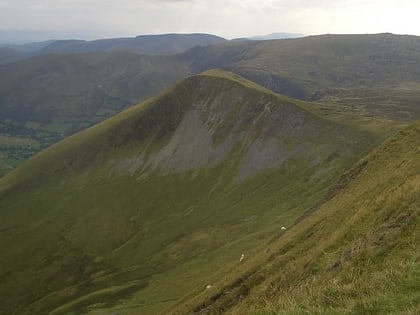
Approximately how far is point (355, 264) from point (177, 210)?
5475 inches

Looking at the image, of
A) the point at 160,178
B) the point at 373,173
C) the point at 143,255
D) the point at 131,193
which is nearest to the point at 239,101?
the point at 160,178

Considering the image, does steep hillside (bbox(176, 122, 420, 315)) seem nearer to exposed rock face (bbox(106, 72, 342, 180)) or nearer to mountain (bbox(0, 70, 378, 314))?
mountain (bbox(0, 70, 378, 314))

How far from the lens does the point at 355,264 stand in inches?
827

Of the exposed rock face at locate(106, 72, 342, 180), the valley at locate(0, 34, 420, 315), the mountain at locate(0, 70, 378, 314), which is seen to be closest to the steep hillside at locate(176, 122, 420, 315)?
the valley at locate(0, 34, 420, 315)

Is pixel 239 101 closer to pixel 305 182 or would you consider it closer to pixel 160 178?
pixel 160 178

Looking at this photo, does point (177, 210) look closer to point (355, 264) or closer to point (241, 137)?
point (241, 137)

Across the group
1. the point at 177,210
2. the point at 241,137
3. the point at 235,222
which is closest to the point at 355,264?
the point at 235,222

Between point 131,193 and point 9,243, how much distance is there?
2074 inches

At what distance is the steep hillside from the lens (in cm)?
1439

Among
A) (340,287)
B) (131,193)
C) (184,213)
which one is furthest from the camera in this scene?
(131,193)

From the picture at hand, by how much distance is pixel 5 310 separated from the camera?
5074 inches

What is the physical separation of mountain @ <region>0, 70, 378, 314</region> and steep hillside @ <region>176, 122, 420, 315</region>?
38.6 metres

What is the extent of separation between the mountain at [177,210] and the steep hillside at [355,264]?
127 feet

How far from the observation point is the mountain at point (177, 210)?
349 feet
